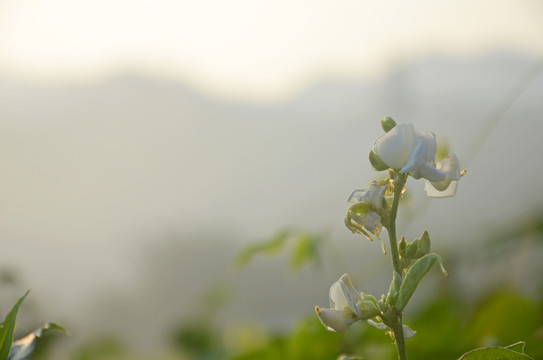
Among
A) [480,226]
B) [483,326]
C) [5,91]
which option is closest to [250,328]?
[480,226]

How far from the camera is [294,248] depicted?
0.60 meters

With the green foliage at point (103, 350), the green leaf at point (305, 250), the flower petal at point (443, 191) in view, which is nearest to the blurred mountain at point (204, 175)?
Result: the green foliage at point (103, 350)

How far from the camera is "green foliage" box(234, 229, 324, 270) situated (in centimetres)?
53

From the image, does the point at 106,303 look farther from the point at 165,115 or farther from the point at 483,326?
the point at 483,326

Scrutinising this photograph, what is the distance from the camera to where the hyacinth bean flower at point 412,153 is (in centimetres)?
21

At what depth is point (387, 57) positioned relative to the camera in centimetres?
187

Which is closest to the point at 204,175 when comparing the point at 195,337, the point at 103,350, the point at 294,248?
the point at 195,337

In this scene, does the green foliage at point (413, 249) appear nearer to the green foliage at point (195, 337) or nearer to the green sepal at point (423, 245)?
the green sepal at point (423, 245)

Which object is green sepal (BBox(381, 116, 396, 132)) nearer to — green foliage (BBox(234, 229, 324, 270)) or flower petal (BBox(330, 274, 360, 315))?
flower petal (BBox(330, 274, 360, 315))

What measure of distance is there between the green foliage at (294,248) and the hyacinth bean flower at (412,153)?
0.31 m

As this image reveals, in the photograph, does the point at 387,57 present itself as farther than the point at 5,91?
No

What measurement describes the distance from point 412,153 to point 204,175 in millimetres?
A: 2534

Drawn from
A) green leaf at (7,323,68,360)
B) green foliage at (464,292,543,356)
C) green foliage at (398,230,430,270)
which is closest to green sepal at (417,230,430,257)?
green foliage at (398,230,430,270)

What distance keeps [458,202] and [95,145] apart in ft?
5.69
